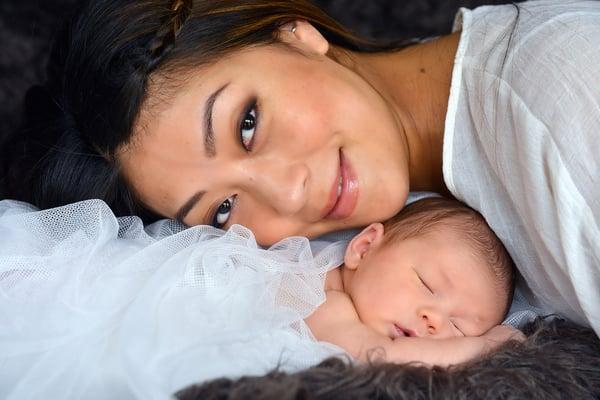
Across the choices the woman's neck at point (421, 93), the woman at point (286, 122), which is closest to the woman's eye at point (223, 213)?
the woman at point (286, 122)

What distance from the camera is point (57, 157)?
54.8 inches

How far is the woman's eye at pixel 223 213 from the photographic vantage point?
1.32 meters

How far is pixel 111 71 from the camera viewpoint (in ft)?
4.13

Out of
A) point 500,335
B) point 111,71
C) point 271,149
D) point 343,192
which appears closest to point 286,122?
point 271,149

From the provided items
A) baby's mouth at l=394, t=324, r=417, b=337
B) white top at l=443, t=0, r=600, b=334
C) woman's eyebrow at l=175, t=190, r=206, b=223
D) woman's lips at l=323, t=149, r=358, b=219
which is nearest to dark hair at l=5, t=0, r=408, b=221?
woman's eyebrow at l=175, t=190, r=206, b=223

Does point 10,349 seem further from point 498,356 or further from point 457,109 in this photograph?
point 457,109

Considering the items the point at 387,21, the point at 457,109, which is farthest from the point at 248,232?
the point at 387,21

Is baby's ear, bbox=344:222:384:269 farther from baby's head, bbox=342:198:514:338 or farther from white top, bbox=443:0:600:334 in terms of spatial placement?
white top, bbox=443:0:600:334

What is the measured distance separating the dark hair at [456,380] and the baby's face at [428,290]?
113 mm

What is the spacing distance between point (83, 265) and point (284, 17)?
58 cm

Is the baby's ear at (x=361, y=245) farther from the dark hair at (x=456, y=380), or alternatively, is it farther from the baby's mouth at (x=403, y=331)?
the dark hair at (x=456, y=380)

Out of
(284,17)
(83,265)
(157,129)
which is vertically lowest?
(83,265)

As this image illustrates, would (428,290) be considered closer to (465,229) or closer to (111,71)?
(465,229)

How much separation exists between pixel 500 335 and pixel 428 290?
0.13m
